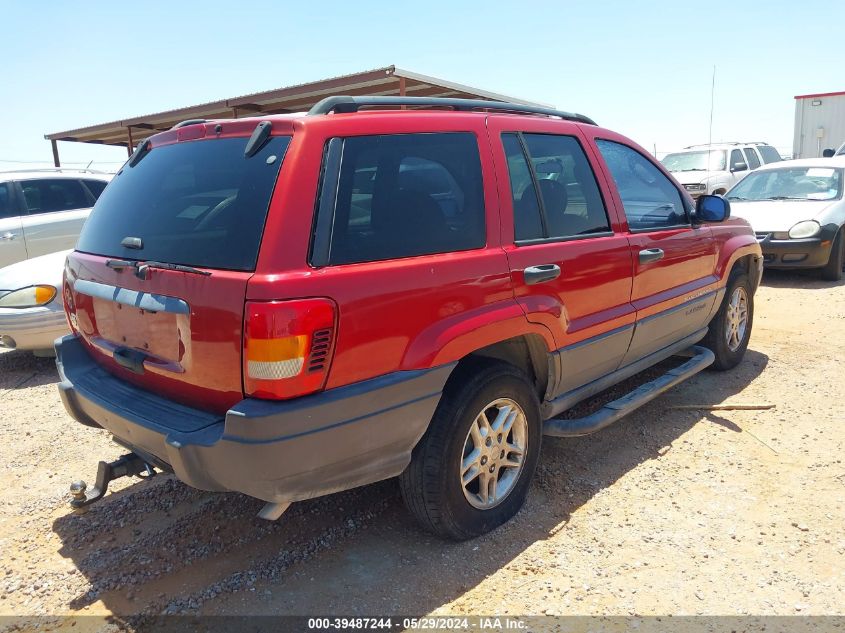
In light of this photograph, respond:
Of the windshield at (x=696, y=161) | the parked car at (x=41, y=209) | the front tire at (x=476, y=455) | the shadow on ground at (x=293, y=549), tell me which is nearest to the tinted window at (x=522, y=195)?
the front tire at (x=476, y=455)

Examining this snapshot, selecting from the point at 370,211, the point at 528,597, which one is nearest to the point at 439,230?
the point at 370,211

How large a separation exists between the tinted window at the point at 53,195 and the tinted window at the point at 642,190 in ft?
21.3

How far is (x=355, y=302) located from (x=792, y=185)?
9464 millimetres

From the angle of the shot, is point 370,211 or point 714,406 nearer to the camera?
point 370,211

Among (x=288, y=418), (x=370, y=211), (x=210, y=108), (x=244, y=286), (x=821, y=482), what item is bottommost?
(x=821, y=482)

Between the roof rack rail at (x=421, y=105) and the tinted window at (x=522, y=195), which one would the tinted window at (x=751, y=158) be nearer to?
the roof rack rail at (x=421, y=105)

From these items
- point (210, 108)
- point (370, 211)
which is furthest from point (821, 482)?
point (210, 108)

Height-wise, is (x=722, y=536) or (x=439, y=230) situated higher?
(x=439, y=230)

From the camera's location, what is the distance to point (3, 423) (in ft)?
14.5

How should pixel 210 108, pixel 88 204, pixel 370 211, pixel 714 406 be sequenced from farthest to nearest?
pixel 210 108 < pixel 88 204 < pixel 714 406 < pixel 370 211

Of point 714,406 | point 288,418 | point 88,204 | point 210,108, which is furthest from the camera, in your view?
point 210,108

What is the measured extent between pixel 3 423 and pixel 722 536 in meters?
4.60

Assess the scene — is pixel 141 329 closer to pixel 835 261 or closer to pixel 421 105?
pixel 421 105

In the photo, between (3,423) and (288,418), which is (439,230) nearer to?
(288,418)
